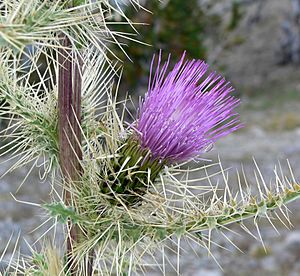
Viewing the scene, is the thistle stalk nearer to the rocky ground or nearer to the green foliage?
the green foliage

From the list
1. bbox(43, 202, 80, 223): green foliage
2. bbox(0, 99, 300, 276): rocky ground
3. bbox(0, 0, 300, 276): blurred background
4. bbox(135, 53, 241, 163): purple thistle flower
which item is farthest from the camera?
bbox(0, 0, 300, 276): blurred background

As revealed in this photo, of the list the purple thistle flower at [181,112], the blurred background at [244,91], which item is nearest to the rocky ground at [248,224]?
the blurred background at [244,91]

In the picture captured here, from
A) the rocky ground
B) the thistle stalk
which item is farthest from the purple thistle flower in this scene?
the rocky ground

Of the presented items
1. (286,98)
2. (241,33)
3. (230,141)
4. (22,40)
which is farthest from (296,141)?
(22,40)

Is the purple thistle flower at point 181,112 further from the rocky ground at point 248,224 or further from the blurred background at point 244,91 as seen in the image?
the rocky ground at point 248,224

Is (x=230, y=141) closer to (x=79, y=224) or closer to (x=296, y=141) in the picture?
(x=296, y=141)

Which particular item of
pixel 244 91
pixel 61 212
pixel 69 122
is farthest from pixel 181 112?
pixel 244 91
